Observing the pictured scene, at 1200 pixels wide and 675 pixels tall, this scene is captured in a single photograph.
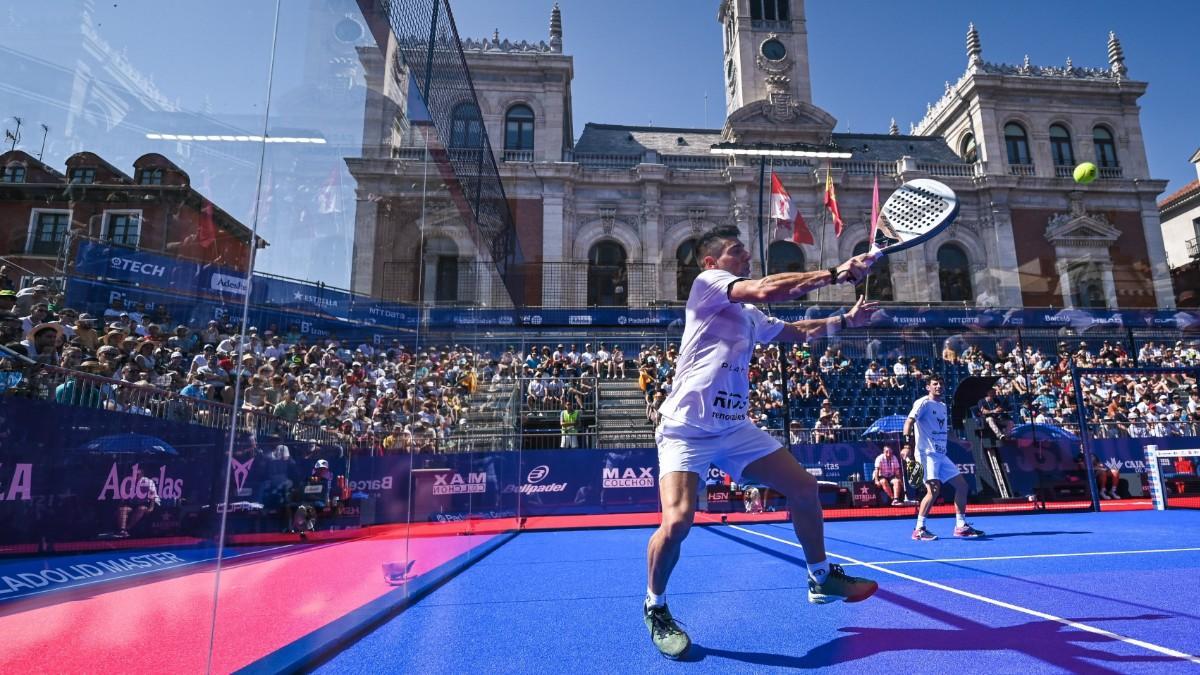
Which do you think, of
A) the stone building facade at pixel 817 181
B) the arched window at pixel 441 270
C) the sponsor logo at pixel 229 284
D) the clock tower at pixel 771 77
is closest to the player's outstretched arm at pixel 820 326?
the arched window at pixel 441 270

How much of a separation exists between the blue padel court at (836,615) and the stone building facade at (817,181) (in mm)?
18110

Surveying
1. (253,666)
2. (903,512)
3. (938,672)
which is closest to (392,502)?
(253,666)

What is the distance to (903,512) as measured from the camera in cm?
1175

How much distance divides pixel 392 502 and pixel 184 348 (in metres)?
2.43

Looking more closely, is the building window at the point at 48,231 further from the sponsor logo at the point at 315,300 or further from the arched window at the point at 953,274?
the arched window at the point at 953,274

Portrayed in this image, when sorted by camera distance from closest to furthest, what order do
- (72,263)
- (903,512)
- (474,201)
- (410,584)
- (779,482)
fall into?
1. (72,263)
2. (779,482)
3. (410,584)
4. (474,201)
5. (903,512)

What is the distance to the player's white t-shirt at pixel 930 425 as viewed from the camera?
27.4 ft

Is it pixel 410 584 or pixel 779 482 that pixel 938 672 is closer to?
pixel 779 482

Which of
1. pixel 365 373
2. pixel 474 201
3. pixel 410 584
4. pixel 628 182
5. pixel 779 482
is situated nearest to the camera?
pixel 779 482

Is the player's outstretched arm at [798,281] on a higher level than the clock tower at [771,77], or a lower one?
lower

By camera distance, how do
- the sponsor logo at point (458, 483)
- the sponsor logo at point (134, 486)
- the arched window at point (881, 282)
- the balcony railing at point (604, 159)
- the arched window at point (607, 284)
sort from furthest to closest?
the balcony railing at point (604, 159)
the arched window at point (881, 282)
the arched window at point (607, 284)
the sponsor logo at point (458, 483)
the sponsor logo at point (134, 486)

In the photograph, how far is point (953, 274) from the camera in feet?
93.7

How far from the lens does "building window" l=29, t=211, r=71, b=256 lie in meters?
1.94

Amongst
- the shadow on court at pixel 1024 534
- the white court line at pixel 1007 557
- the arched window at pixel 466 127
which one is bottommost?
the shadow on court at pixel 1024 534
